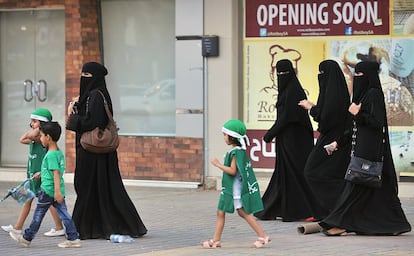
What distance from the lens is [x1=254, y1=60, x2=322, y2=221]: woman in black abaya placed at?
1127 centimetres

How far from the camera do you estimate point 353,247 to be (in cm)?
927

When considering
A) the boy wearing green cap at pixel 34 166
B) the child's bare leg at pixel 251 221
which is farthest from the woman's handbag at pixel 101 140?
the child's bare leg at pixel 251 221

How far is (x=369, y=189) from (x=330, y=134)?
0.95 metres

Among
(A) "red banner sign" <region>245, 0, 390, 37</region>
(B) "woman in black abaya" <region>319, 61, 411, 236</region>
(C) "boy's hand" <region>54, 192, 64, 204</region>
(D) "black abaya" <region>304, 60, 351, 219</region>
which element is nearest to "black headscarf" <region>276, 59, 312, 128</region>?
(D) "black abaya" <region>304, 60, 351, 219</region>

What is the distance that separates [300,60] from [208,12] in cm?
154

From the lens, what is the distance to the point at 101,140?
31.8ft

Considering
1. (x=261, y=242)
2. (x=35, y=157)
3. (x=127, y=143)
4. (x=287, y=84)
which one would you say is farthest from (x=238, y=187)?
(x=127, y=143)

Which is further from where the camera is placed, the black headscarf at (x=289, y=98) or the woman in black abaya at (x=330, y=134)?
the black headscarf at (x=289, y=98)

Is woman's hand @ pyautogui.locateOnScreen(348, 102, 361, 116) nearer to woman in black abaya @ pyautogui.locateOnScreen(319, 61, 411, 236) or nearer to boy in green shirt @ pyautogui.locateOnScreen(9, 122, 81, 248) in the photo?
woman in black abaya @ pyautogui.locateOnScreen(319, 61, 411, 236)

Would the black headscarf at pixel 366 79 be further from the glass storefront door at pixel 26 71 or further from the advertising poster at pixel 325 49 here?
the glass storefront door at pixel 26 71

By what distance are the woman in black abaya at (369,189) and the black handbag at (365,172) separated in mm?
81

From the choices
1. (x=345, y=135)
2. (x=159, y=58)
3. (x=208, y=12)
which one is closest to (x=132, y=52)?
(x=159, y=58)

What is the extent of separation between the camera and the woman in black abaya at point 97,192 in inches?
387

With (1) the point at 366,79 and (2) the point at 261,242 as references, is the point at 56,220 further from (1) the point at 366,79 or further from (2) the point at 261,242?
(1) the point at 366,79
